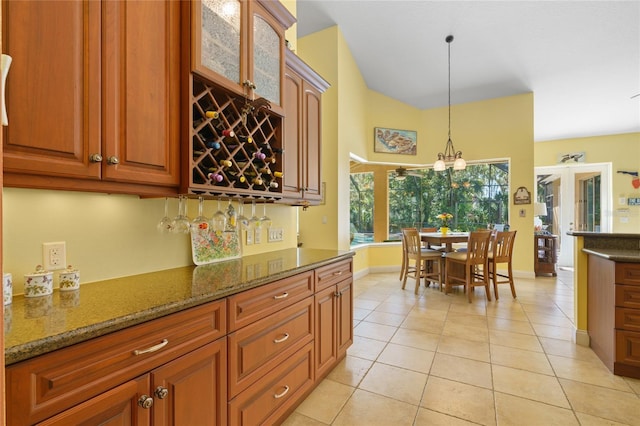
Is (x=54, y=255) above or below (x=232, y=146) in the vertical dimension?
below

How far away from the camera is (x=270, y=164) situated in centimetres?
217

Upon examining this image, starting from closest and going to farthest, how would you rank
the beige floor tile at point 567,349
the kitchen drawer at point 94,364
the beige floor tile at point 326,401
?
the kitchen drawer at point 94,364 → the beige floor tile at point 326,401 → the beige floor tile at point 567,349

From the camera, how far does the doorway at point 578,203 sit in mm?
7066

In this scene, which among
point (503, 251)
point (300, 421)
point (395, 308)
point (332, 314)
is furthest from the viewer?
point (503, 251)

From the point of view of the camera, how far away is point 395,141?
248 inches

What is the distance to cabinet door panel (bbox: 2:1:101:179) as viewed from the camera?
99cm

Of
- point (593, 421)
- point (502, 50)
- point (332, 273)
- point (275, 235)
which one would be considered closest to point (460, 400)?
point (593, 421)

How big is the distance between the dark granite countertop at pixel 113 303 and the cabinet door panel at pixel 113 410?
0.19 metres

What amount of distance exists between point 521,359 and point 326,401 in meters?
1.75

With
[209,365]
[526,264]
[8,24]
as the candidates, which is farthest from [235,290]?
[526,264]

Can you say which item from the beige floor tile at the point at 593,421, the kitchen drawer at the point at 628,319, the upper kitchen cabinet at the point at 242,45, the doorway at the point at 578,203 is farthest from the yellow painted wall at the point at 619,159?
the upper kitchen cabinet at the point at 242,45

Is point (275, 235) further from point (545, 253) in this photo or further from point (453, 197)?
point (545, 253)

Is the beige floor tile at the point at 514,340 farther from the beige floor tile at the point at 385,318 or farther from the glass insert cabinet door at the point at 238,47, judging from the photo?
Answer: the glass insert cabinet door at the point at 238,47

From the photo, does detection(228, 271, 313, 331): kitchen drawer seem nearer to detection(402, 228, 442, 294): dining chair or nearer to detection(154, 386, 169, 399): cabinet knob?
detection(154, 386, 169, 399): cabinet knob
